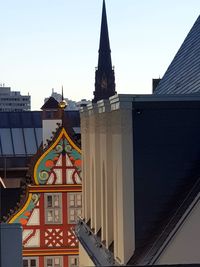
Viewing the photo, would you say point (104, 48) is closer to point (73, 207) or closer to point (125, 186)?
point (73, 207)

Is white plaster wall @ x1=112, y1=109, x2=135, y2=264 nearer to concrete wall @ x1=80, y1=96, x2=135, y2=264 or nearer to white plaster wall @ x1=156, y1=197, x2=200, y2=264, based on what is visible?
concrete wall @ x1=80, y1=96, x2=135, y2=264

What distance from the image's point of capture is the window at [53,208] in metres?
25.0

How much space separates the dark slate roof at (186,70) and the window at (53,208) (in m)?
7.35

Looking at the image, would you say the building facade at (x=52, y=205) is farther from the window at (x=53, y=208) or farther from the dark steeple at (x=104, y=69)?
the dark steeple at (x=104, y=69)

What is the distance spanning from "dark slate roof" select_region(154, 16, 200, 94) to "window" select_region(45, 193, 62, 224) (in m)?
7.35

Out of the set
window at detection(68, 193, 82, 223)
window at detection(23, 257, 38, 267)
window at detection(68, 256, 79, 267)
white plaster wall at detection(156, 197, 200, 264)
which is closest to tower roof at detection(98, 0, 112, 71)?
window at detection(68, 193, 82, 223)

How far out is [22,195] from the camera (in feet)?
82.8

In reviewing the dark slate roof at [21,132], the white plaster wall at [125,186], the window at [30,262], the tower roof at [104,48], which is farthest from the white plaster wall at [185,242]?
the tower roof at [104,48]

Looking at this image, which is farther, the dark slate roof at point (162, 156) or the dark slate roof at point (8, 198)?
the dark slate roof at point (8, 198)

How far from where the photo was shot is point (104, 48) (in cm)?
10531

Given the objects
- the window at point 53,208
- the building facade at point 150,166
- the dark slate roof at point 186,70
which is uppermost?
the dark slate roof at point 186,70

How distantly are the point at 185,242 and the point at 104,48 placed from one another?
95.9m

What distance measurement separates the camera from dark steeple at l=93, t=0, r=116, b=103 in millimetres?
104750

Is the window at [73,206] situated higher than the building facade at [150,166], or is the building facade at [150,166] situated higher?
the building facade at [150,166]
